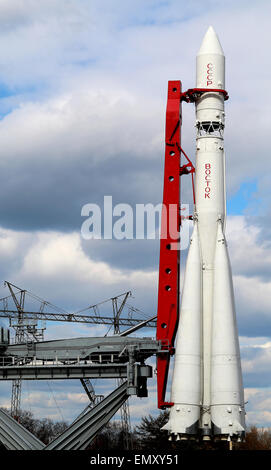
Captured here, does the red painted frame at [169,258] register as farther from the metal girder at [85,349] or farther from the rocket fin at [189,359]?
the rocket fin at [189,359]

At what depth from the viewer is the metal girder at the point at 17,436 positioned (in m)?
57.7

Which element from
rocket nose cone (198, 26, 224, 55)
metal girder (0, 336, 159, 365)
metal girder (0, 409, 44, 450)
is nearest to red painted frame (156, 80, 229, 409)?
metal girder (0, 336, 159, 365)

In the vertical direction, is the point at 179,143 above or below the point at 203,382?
above

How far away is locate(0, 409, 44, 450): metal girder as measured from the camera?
57.7m

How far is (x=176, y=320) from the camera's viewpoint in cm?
5725

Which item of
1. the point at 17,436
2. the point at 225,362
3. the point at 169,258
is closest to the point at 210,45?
the point at 169,258

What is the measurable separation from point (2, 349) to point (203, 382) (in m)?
15.2

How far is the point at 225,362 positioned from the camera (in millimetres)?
53125

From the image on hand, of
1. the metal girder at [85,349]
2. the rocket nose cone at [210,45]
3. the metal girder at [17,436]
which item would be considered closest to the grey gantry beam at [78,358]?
the metal girder at [85,349]

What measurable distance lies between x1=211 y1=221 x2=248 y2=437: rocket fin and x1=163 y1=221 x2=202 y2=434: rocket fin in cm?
→ 104

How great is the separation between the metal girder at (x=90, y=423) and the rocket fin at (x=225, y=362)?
7.31 m

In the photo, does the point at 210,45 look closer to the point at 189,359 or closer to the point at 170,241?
the point at 170,241

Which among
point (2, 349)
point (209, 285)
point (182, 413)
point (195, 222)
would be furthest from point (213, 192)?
point (2, 349)
